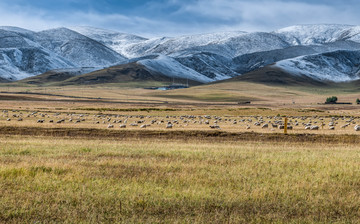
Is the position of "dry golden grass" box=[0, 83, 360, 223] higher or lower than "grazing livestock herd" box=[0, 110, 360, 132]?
higher

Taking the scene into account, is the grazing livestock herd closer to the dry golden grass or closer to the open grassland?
the dry golden grass

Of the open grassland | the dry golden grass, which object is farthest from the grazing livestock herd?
the open grassland

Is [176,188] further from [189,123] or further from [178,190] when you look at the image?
[189,123]

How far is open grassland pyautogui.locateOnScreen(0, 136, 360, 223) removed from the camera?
8.91 meters

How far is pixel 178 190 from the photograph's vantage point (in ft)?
35.3

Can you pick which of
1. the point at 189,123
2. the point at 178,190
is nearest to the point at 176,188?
the point at 178,190

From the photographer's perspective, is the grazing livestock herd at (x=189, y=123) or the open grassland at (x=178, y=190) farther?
the grazing livestock herd at (x=189, y=123)

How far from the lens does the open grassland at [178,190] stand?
351 inches

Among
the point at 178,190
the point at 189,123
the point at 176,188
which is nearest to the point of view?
the point at 178,190

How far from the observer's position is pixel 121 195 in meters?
10.2

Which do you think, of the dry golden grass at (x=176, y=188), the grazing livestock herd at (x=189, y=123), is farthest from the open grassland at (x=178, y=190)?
the grazing livestock herd at (x=189, y=123)

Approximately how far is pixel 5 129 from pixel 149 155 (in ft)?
58.6

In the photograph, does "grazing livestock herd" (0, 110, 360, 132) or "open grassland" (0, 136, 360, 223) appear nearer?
"open grassland" (0, 136, 360, 223)

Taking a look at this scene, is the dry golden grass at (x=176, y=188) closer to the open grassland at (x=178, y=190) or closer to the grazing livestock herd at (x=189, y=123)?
the open grassland at (x=178, y=190)
